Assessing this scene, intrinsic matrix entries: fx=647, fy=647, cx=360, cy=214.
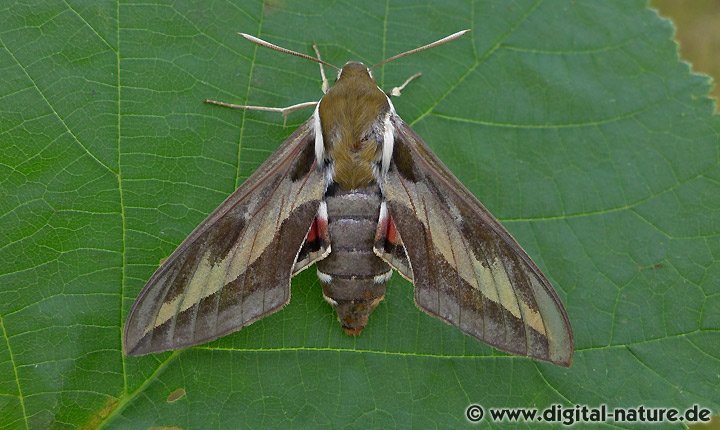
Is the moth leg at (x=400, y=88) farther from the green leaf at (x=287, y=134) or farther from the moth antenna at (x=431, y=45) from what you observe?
the moth antenna at (x=431, y=45)

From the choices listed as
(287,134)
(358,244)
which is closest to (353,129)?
(287,134)

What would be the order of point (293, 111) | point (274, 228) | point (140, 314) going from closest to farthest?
point (140, 314), point (274, 228), point (293, 111)

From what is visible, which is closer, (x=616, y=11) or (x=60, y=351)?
(x=60, y=351)

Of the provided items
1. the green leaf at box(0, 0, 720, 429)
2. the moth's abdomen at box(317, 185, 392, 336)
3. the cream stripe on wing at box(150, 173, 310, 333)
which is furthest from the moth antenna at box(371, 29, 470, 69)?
the cream stripe on wing at box(150, 173, 310, 333)

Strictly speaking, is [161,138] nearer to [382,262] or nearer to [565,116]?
[382,262]

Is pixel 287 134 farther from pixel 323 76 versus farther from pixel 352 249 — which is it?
pixel 352 249

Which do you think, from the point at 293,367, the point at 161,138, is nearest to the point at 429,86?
the point at 161,138

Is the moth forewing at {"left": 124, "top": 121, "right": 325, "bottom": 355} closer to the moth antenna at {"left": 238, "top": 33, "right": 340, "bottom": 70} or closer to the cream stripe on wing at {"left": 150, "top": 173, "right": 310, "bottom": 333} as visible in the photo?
the cream stripe on wing at {"left": 150, "top": 173, "right": 310, "bottom": 333}
